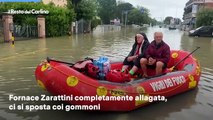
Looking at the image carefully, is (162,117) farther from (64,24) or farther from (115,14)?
(115,14)

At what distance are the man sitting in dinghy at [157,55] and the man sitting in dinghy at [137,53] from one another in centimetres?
18

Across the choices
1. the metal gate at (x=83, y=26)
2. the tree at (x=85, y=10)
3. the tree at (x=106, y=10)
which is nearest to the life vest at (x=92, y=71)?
the metal gate at (x=83, y=26)

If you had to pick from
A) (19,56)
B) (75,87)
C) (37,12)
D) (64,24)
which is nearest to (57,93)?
(75,87)

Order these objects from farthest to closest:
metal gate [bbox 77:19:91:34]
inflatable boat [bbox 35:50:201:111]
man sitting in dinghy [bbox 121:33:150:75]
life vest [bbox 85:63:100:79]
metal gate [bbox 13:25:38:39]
Answer: metal gate [bbox 77:19:91:34] → metal gate [bbox 13:25:38:39] → man sitting in dinghy [bbox 121:33:150:75] → life vest [bbox 85:63:100:79] → inflatable boat [bbox 35:50:201:111]

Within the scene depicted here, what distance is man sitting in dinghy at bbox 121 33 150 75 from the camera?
23.1 ft

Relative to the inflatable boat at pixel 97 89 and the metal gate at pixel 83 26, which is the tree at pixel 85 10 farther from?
the inflatable boat at pixel 97 89

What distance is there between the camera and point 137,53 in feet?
24.1

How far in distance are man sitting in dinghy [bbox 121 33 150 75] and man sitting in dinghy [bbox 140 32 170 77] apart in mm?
176

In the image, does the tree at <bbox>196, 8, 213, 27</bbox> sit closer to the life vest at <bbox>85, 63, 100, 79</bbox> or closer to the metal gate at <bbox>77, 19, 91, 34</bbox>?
the metal gate at <bbox>77, 19, 91, 34</bbox>

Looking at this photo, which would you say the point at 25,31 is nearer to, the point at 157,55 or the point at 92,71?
the point at 157,55

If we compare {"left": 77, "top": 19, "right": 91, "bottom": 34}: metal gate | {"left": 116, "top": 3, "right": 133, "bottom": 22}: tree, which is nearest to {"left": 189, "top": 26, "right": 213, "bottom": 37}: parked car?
{"left": 77, "top": 19, "right": 91, "bottom": 34}: metal gate

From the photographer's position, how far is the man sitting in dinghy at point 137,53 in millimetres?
7039

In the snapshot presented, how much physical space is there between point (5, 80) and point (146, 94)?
4224 millimetres

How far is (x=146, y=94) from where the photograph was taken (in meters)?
5.92
